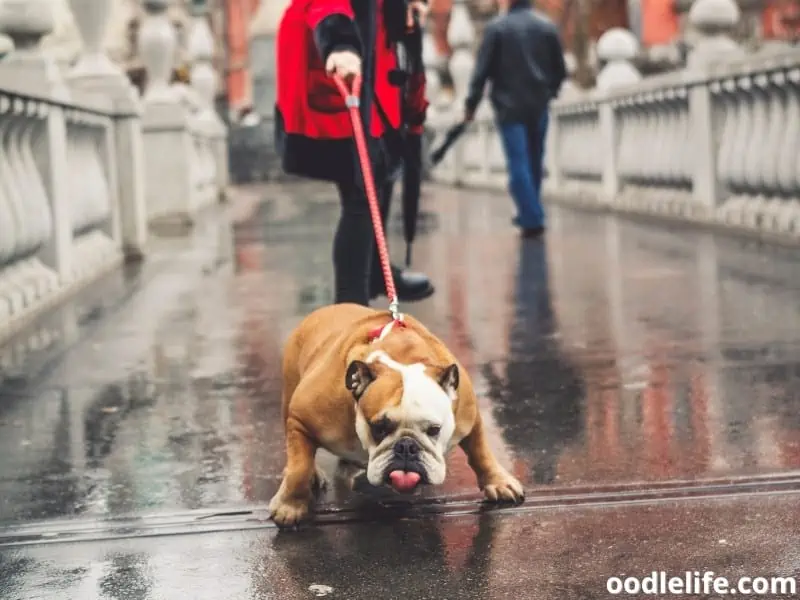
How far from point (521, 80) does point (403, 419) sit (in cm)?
1039

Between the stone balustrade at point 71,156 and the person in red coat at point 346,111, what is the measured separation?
2.23 metres

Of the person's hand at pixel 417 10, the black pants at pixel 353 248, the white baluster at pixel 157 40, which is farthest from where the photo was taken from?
the white baluster at pixel 157 40

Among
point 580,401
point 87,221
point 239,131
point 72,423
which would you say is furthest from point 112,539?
point 239,131

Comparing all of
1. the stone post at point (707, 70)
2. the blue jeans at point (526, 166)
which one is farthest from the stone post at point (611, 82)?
the stone post at point (707, 70)

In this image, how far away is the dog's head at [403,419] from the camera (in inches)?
132

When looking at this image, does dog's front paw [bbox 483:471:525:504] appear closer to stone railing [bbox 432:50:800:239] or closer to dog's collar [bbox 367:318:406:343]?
dog's collar [bbox 367:318:406:343]

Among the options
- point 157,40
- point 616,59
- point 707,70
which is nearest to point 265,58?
point 616,59

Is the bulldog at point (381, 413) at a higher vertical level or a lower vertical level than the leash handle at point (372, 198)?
lower

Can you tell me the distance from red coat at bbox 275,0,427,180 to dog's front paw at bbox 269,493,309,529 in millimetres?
2216

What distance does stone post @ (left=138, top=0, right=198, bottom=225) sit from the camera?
15609 millimetres

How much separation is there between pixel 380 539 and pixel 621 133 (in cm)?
1331

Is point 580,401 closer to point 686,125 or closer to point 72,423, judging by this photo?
point 72,423

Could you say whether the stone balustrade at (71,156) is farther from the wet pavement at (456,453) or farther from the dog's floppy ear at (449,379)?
the dog's floppy ear at (449,379)

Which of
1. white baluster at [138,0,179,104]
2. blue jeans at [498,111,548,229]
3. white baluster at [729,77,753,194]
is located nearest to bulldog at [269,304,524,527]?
white baluster at [729,77,753,194]
